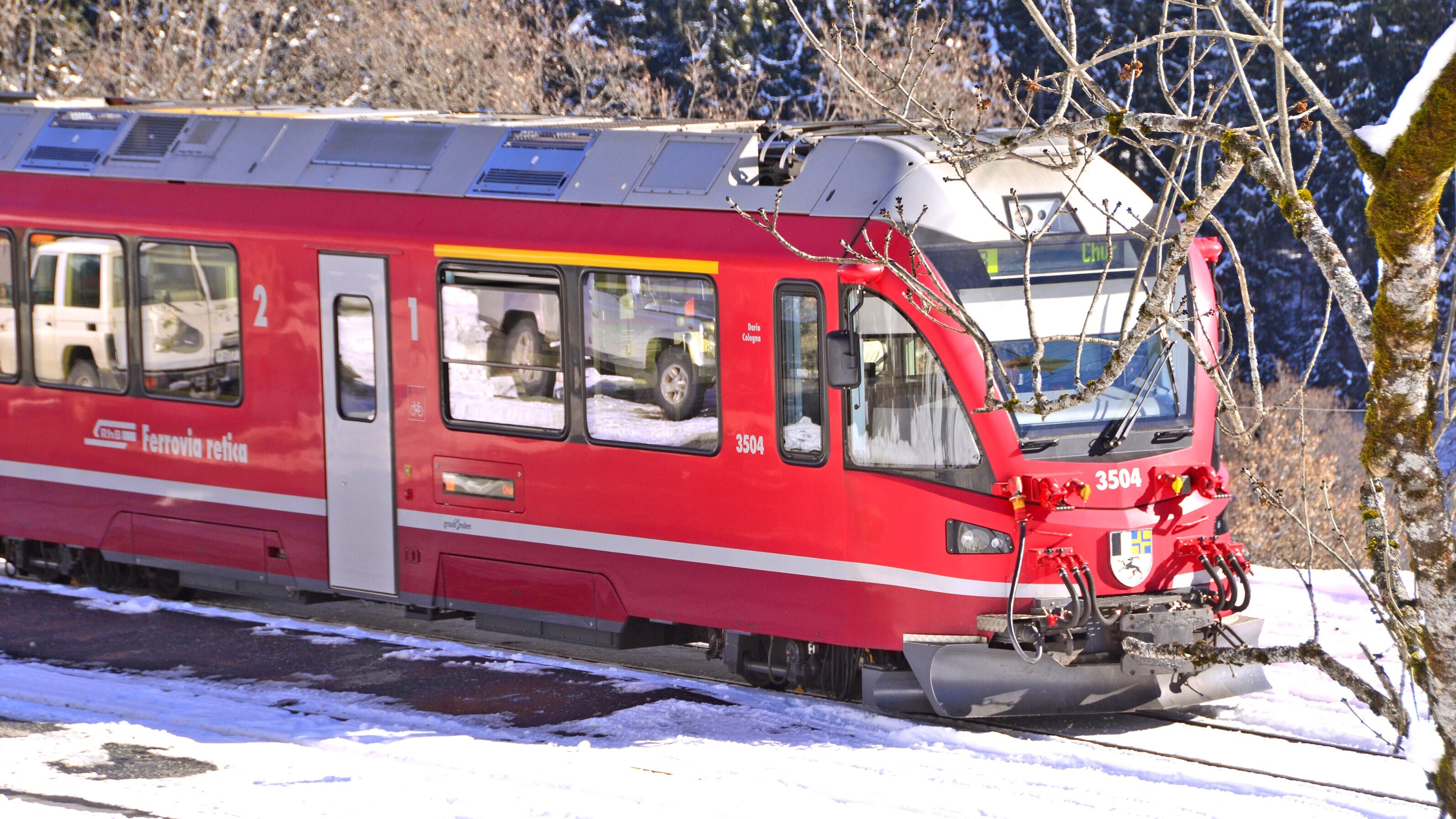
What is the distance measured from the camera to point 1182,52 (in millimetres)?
40188

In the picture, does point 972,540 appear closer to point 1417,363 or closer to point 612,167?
point 612,167

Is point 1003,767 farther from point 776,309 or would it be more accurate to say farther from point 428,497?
point 428,497

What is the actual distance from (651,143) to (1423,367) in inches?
247

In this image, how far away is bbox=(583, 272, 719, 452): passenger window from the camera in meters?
10.1

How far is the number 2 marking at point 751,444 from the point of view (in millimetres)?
9859

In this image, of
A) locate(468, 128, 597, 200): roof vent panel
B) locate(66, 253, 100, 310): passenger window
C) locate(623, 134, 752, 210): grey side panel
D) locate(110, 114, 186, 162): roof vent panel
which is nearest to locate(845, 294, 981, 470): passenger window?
locate(623, 134, 752, 210): grey side panel

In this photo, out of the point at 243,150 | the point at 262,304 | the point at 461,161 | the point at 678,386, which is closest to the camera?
the point at 678,386

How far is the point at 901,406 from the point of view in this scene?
9.42 metres

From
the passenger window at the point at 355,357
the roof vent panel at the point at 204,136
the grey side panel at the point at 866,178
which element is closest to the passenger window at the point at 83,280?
the roof vent panel at the point at 204,136

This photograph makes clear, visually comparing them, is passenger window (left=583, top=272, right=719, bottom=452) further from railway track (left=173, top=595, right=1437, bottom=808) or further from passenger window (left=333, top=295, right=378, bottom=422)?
passenger window (left=333, top=295, right=378, bottom=422)

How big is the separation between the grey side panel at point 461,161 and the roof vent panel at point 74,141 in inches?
121

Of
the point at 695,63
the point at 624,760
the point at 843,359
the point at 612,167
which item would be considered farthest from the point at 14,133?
the point at 695,63

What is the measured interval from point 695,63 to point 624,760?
25810 millimetres

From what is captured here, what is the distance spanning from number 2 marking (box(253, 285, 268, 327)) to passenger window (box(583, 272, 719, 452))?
8.38ft
